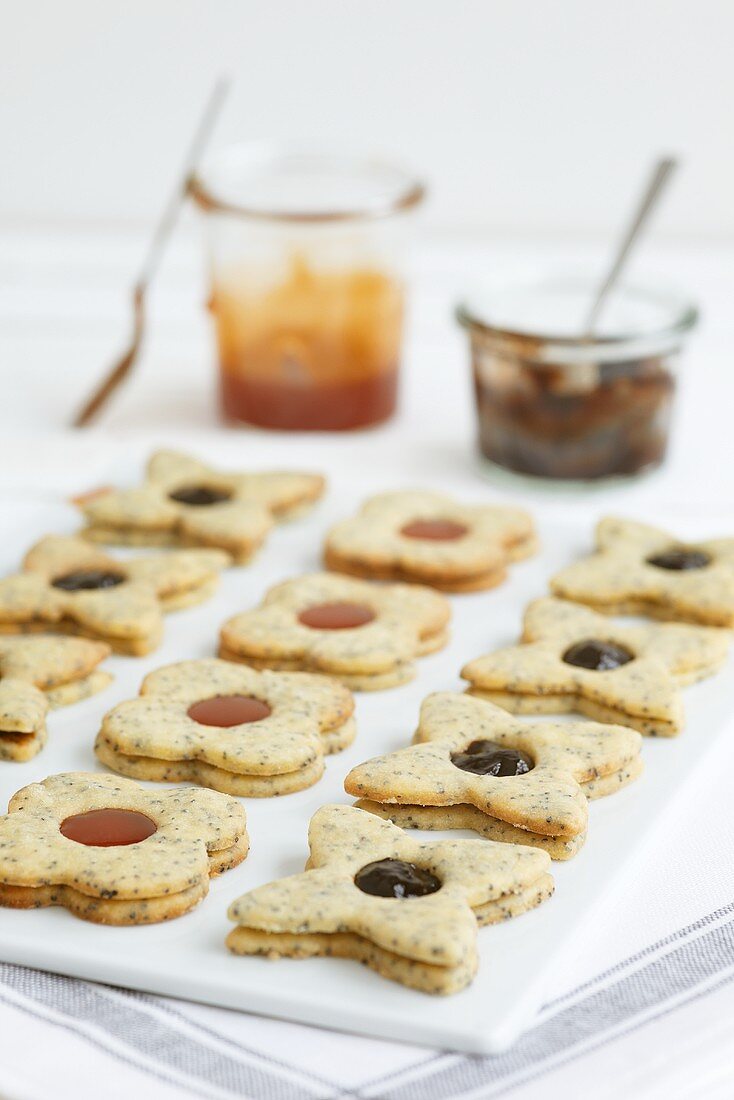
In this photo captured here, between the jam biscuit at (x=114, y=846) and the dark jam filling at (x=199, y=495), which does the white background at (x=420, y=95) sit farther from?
the jam biscuit at (x=114, y=846)

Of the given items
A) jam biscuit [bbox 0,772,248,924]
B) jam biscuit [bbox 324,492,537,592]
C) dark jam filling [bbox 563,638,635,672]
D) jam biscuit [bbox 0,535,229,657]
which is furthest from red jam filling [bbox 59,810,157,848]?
jam biscuit [bbox 324,492,537,592]

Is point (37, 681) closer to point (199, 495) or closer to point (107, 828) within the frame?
point (107, 828)

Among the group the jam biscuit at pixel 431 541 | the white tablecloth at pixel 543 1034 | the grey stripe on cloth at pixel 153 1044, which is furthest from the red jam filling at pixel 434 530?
the grey stripe on cloth at pixel 153 1044

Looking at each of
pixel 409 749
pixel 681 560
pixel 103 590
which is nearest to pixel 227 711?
pixel 409 749

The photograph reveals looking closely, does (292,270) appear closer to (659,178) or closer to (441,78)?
(659,178)

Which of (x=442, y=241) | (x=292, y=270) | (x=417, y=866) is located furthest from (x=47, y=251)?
(x=417, y=866)

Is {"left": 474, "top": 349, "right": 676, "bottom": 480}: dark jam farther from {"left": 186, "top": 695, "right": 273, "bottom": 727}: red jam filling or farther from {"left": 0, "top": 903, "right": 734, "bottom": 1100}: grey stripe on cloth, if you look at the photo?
{"left": 0, "top": 903, "right": 734, "bottom": 1100}: grey stripe on cloth
